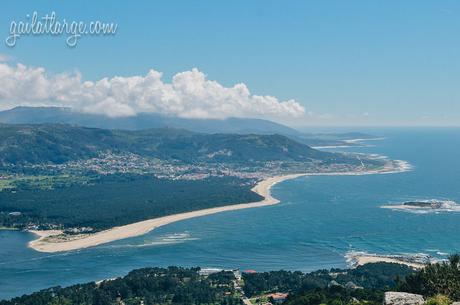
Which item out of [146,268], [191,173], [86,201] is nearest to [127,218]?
[86,201]

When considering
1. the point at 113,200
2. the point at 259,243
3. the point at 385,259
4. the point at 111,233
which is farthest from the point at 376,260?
the point at 113,200

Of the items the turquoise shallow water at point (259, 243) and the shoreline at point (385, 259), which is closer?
the shoreline at point (385, 259)

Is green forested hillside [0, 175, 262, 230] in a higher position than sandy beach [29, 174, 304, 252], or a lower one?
higher

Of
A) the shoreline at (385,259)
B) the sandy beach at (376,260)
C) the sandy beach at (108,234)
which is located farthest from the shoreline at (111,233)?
the sandy beach at (376,260)

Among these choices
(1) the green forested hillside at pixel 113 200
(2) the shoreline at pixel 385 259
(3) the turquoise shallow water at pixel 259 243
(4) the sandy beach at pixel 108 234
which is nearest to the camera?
(2) the shoreline at pixel 385 259

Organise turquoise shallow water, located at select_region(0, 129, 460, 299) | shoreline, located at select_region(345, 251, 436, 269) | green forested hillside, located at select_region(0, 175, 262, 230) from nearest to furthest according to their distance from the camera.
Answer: shoreline, located at select_region(345, 251, 436, 269)
turquoise shallow water, located at select_region(0, 129, 460, 299)
green forested hillside, located at select_region(0, 175, 262, 230)

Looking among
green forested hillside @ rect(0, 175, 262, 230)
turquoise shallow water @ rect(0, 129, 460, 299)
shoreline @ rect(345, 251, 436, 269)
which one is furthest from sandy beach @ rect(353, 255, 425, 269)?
green forested hillside @ rect(0, 175, 262, 230)

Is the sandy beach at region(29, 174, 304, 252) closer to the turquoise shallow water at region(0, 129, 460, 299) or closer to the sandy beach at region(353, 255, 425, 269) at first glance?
the turquoise shallow water at region(0, 129, 460, 299)

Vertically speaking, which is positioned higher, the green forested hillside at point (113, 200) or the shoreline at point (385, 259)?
the green forested hillside at point (113, 200)

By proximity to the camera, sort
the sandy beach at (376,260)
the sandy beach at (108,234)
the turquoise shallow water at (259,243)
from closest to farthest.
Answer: the sandy beach at (376,260) → the turquoise shallow water at (259,243) → the sandy beach at (108,234)

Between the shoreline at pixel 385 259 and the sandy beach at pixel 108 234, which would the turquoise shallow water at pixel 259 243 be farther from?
the sandy beach at pixel 108 234
